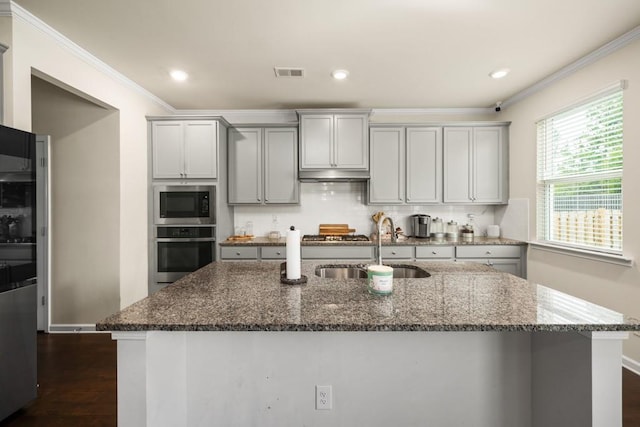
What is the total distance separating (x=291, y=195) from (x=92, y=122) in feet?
7.36

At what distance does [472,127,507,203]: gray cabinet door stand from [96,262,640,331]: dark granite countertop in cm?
264

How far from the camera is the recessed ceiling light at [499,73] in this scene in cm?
310

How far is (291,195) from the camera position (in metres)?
4.02

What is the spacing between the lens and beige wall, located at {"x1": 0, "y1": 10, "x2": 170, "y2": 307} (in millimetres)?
2143

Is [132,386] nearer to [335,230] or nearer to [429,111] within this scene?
[335,230]

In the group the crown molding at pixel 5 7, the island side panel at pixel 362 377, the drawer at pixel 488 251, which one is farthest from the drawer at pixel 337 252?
the crown molding at pixel 5 7

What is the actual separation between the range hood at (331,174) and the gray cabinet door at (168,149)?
56.8 inches

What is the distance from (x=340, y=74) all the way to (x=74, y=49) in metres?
2.32

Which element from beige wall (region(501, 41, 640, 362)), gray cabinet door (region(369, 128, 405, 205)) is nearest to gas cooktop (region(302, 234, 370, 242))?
gray cabinet door (region(369, 128, 405, 205))

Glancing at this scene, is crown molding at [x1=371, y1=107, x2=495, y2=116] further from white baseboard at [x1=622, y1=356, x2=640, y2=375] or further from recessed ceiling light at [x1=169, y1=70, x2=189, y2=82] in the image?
white baseboard at [x1=622, y1=356, x2=640, y2=375]

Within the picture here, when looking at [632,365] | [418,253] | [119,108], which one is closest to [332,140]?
[418,253]

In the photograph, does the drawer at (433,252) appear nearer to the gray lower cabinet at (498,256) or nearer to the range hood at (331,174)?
the gray lower cabinet at (498,256)

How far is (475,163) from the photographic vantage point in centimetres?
409

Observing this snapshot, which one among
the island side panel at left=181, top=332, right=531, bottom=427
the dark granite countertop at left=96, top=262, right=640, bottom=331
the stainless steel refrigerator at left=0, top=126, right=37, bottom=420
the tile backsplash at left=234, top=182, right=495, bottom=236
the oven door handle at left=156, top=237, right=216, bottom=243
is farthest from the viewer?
the tile backsplash at left=234, top=182, right=495, bottom=236
